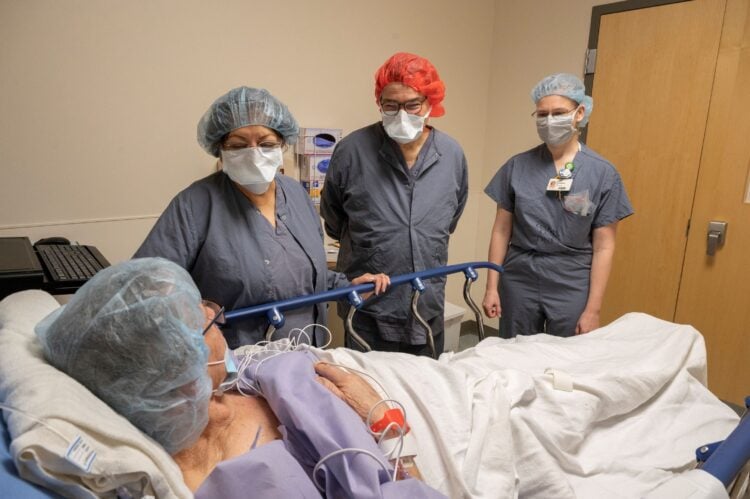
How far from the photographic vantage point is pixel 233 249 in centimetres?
138

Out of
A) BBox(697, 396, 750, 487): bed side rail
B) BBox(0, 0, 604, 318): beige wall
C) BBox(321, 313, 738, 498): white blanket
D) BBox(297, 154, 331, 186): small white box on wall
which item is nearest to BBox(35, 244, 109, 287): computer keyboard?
BBox(0, 0, 604, 318): beige wall

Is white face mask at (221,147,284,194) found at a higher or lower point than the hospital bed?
higher

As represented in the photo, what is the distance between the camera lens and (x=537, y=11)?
3006 mm

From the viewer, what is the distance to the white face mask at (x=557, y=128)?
195 centimetres

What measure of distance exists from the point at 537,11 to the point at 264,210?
94.6 inches

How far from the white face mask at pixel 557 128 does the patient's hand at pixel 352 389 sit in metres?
1.34

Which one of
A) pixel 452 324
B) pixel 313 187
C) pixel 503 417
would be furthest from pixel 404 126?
pixel 452 324

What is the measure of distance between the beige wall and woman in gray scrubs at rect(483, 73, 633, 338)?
40.6 inches

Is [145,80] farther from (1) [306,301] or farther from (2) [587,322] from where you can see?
(2) [587,322]

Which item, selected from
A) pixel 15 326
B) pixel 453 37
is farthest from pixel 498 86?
pixel 15 326

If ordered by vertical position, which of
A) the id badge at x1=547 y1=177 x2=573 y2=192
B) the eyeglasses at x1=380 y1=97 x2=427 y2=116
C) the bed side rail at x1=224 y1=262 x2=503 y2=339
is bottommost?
the bed side rail at x1=224 y1=262 x2=503 y2=339

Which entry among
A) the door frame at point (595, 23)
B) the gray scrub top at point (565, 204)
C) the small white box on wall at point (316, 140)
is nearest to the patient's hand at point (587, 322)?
the gray scrub top at point (565, 204)

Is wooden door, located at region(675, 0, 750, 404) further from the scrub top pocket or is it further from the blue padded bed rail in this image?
the blue padded bed rail

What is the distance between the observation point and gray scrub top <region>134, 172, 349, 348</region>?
4.46 ft
